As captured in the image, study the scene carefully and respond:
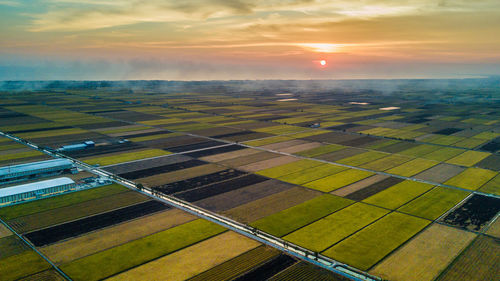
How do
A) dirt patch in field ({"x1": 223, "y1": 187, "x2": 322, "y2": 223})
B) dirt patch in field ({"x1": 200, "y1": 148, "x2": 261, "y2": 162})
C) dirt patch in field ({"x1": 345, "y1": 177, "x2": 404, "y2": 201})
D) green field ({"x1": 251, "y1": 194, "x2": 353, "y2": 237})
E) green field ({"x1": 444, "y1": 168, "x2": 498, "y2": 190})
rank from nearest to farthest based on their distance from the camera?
green field ({"x1": 251, "y1": 194, "x2": 353, "y2": 237}) < dirt patch in field ({"x1": 223, "y1": 187, "x2": 322, "y2": 223}) < dirt patch in field ({"x1": 345, "y1": 177, "x2": 404, "y2": 201}) < green field ({"x1": 444, "y1": 168, "x2": 498, "y2": 190}) < dirt patch in field ({"x1": 200, "y1": 148, "x2": 261, "y2": 162})

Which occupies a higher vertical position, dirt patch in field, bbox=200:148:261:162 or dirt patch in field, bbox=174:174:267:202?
dirt patch in field, bbox=200:148:261:162

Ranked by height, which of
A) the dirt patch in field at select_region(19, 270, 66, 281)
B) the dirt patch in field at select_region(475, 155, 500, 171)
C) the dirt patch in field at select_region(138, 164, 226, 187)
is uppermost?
the dirt patch in field at select_region(475, 155, 500, 171)

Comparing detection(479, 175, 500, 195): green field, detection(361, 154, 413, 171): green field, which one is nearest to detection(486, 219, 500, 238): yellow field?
detection(479, 175, 500, 195): green field

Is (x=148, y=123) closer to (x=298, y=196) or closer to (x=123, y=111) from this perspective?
(x=123, y=111)

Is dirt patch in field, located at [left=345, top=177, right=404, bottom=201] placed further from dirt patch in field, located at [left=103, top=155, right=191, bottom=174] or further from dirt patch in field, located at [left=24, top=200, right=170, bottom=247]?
dirt patch in field, located at [left=103, top=155, right=191, bottom=174]

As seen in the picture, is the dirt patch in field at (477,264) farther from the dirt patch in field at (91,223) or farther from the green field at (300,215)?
the dirt patch in field at (91,223)

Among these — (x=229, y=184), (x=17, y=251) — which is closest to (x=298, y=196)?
(x=229, y=184)
